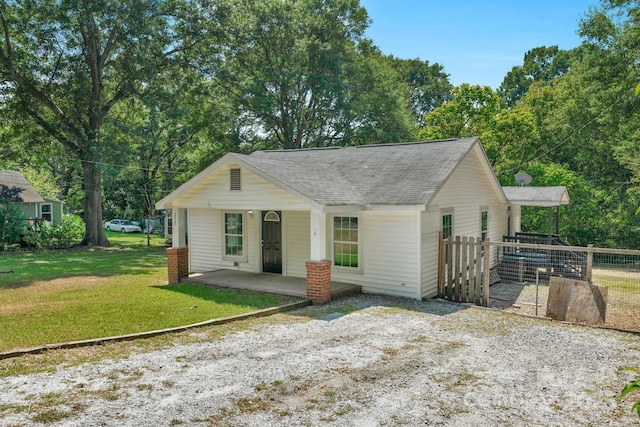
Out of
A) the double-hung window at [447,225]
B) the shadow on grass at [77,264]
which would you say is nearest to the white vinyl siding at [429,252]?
the double-hung window at [447,225]

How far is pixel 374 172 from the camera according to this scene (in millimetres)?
13656

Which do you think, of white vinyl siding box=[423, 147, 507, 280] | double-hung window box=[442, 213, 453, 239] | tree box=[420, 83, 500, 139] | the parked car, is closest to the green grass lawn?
double-hung window box=[442, 213, 453, 239]

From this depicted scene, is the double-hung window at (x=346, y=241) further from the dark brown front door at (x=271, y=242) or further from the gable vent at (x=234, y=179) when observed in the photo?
the gable vent at (x=234, y=179)

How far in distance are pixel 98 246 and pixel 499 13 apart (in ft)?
75.8

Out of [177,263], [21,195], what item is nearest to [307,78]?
[21,195]

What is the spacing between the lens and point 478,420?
5.09 metres

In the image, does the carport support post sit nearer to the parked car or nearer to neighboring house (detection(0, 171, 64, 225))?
neighboring house (detection(0, 171, 64, 225))

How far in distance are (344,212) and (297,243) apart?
247cm

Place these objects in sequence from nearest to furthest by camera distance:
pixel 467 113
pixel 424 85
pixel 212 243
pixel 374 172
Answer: pixel 374 172 → pixel 212 243 → pixel 467 113 → pixel 424 85

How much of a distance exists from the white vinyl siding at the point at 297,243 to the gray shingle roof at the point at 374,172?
1375 millimetres

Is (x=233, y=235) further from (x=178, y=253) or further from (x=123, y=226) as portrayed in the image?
(x=123, y=226)

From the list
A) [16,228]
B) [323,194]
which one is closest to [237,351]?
[323,194]

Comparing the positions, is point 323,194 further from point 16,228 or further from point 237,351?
point 16,228

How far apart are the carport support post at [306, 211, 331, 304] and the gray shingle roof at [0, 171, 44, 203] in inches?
962
